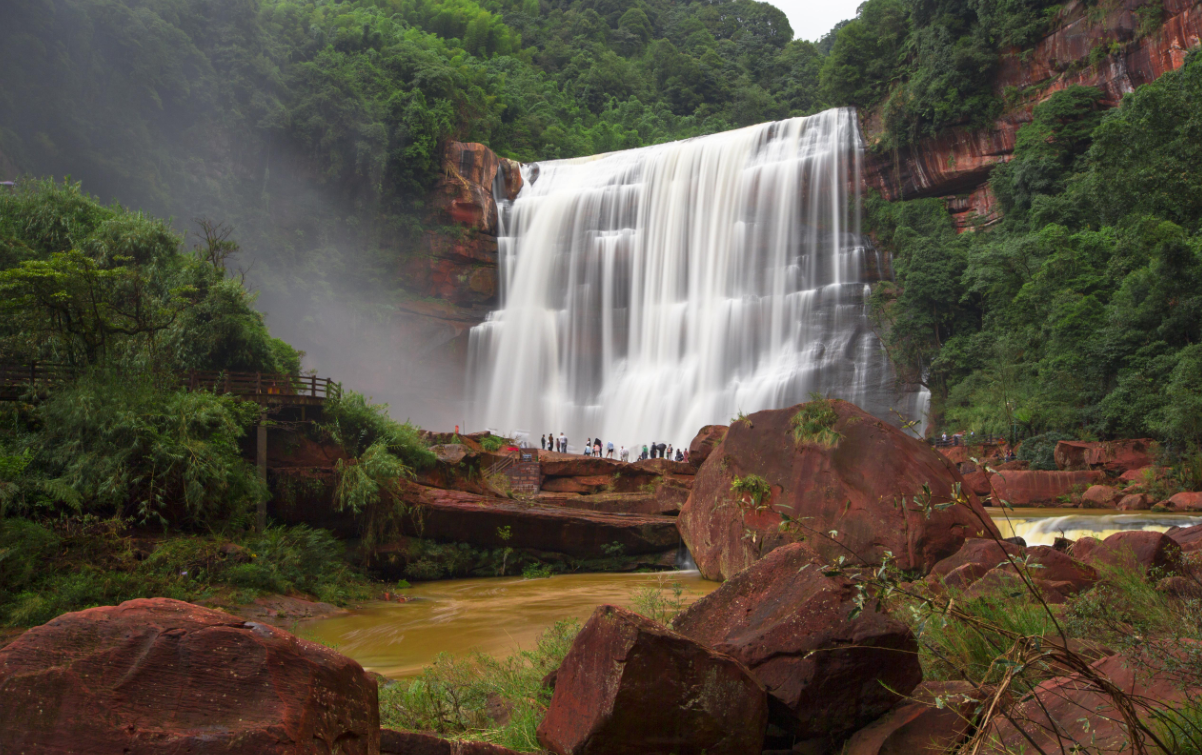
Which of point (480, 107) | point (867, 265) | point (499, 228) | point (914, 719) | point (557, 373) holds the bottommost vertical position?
point (914, 719)

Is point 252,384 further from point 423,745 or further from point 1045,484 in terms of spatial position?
point 1045,484

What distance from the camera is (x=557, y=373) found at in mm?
40844

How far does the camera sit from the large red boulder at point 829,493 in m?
9.04

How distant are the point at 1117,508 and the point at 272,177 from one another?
41.2 meters

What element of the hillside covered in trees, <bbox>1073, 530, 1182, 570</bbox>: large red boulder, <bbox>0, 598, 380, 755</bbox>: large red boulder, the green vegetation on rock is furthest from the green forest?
<bbox>0, 598, 380, 755</bbox>: large red boulder

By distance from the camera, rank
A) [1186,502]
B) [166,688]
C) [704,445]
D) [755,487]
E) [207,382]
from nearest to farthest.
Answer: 1. [166,688]
2. [755,487]
3. [1186,502]
4. [207,382]
5. [704,445]

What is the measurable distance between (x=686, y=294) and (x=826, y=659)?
35604mm

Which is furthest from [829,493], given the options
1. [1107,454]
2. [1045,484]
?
[1107,454]

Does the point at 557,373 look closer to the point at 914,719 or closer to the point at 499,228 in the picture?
the point at 499,228

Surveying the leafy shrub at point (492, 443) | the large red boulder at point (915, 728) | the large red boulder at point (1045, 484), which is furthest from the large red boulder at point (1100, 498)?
the large red boulder at point (915, 728)

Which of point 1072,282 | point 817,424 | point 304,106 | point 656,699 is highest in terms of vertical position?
point 304,106

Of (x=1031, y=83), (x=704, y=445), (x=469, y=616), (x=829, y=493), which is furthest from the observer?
(x=1031, y=83)

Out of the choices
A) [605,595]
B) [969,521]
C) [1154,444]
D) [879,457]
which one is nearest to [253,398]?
[605,595]

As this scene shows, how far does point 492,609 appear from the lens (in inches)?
482
